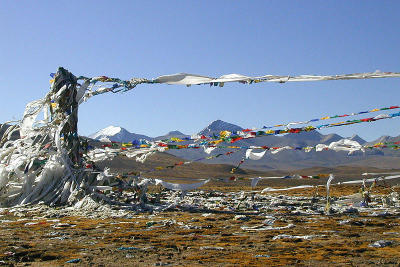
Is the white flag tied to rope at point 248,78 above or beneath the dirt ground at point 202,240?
above

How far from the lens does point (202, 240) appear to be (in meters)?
7.07

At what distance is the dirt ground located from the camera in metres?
5.53

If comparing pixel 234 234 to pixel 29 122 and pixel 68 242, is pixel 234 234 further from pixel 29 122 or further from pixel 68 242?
pixel 29 122

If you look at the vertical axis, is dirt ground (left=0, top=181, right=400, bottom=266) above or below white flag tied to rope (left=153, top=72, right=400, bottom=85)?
below

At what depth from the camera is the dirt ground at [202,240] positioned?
553 centimetres

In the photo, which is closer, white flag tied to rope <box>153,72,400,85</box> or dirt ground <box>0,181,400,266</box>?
dirt ground <box>0,181,400,266</box>

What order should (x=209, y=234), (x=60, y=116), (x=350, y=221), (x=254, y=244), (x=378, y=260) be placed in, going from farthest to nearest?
(x=60, y=116), (x=350, y=221), (x=209, y=234), (x=254, y=244), (x=378, y=260)

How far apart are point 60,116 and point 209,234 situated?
7.04m

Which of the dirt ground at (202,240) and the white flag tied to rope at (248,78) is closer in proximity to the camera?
the dirt ground at (202,240)

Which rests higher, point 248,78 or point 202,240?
point 248,78

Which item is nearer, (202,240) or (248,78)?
(202,240)

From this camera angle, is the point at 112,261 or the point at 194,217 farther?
the point at 194,217

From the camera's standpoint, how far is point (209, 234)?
304 inches

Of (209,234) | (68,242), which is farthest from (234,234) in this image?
(68,242)
